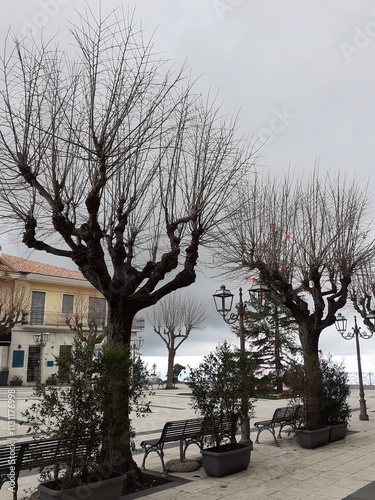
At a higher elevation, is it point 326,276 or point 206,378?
point 326,276

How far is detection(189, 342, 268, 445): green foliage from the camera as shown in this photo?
750cm

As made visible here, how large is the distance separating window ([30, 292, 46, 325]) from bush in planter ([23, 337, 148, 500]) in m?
29.3

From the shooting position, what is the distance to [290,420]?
10.6m

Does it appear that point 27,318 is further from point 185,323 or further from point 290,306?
point 290,306

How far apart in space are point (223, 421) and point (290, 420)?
12.3 ft

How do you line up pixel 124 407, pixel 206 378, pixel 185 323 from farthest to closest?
1. pixel 185 323
2. pixel 206 378
3. pixel 124 407

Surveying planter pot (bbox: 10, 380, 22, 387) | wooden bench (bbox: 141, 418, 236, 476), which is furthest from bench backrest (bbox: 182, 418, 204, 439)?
planter pot (bbox: 10, 380, 22, 387)

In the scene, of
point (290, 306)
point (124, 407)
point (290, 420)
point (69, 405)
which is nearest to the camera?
point (69, 405)

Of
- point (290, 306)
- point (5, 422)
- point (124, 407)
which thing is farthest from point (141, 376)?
point (5, 422)

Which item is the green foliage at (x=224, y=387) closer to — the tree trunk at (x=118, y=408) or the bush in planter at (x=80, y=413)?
the tree trunk at (x=118, y=408)

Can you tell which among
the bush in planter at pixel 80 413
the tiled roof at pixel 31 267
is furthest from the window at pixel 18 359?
the bush in planter at pixel 80 413

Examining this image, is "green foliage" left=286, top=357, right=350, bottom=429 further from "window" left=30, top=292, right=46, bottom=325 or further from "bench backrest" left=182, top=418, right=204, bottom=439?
"window" left=30, top=292, right=46, bottom=325

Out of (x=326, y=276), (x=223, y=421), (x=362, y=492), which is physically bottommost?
(x=362, y=492)

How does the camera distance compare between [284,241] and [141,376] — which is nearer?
[141,376]
